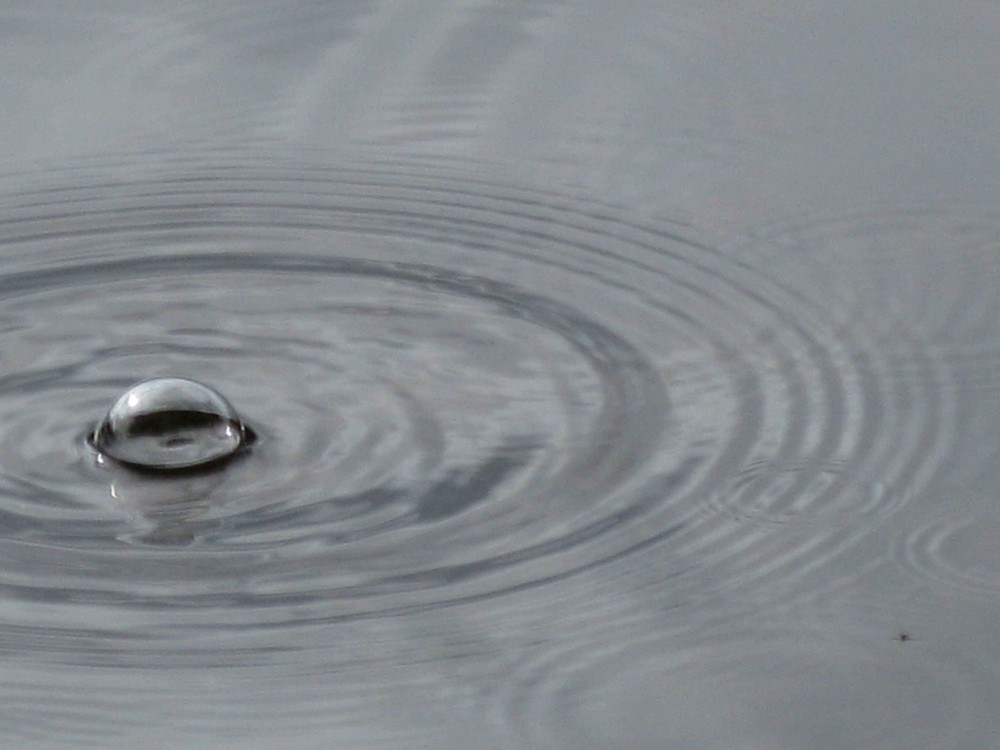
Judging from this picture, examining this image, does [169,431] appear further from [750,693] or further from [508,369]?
[750,693]

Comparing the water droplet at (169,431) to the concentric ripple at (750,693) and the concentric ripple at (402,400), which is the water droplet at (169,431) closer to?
the concentric ripple at (402,400)

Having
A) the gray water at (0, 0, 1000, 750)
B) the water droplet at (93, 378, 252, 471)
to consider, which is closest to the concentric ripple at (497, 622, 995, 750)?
the gray water at (0, 0, 1000, 750)

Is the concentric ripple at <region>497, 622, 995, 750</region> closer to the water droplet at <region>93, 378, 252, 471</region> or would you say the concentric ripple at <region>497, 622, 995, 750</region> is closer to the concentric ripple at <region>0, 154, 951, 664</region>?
the concentric ripple at <region>0, 154, 951, 664</region>

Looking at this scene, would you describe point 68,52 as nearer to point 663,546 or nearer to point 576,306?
point 576,306

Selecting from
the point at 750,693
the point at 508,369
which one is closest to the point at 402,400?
the point at 508,369

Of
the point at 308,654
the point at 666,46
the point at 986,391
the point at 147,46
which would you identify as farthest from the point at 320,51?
the point at 308,654
